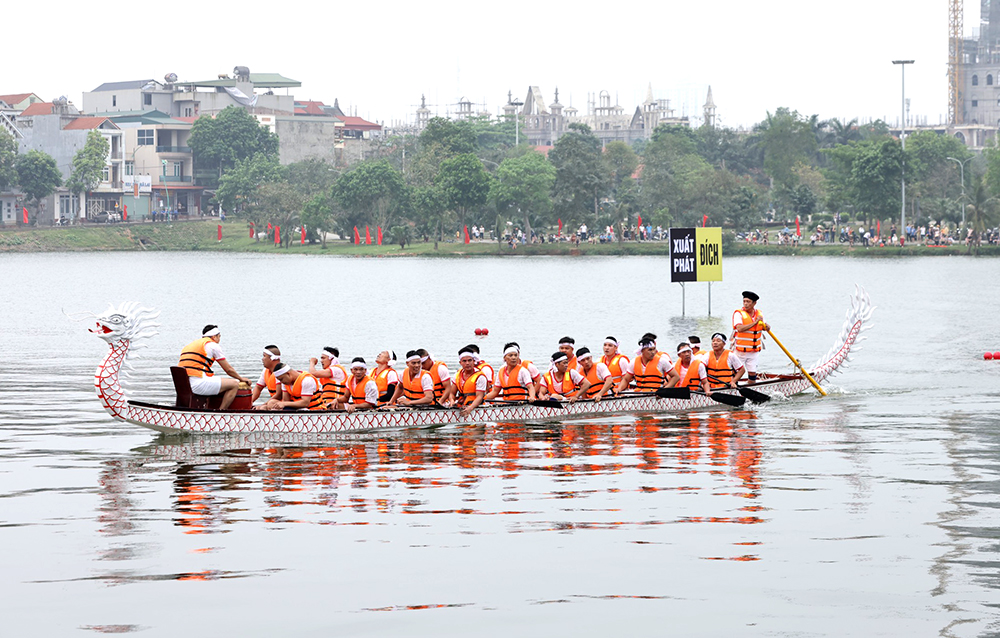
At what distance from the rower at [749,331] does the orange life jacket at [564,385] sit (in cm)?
377

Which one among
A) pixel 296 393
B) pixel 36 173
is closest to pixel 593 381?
pixel 296 393

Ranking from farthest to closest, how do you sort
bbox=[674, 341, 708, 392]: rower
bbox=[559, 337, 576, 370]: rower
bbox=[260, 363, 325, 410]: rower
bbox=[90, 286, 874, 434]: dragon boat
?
bbox=[674, 341, 708, 392]: rower → bbox=[559, 337, 576, 370]: rower → bbox=[260, 363, 325, 410]: rower → bbox=[90, 286, 874, 434]: dragon boat

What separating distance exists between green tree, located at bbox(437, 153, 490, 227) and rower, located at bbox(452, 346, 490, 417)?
290 feet

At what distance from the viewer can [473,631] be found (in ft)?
38.1

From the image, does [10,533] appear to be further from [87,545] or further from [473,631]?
[473,631]

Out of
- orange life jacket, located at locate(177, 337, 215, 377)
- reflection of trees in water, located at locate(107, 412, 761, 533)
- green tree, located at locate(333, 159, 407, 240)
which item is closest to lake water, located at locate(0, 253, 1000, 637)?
reflection of trees in water, located at locate(107, 412, 761, 533)

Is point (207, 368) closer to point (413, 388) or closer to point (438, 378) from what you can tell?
point (413, 388)

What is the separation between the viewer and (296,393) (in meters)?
23.1

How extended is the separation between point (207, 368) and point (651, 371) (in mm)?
8811

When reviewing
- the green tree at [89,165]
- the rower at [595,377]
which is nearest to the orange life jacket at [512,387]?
the rower at [595,377]

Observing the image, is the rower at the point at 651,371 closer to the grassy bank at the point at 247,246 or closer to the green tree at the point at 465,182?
the grassy bank at the point at 247,246

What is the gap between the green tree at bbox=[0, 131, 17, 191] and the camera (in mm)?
131875

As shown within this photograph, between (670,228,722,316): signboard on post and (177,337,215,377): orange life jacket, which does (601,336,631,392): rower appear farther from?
(670,228,722,316): signboard on post

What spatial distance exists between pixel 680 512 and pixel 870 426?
32.1ft
